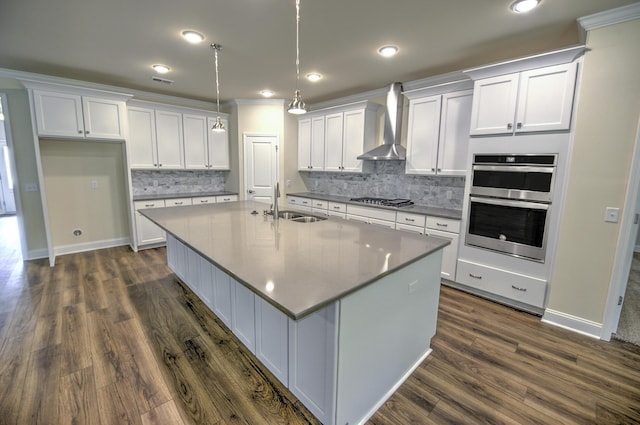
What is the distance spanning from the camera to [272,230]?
2219mm

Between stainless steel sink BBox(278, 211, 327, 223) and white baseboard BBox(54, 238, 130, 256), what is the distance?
3383 millimetres

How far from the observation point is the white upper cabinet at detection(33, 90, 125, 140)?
11.7 feet

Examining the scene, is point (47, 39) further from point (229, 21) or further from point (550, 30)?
point (550, 30)

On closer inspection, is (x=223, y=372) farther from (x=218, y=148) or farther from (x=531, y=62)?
(x=218, y=148)

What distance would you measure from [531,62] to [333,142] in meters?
2.78

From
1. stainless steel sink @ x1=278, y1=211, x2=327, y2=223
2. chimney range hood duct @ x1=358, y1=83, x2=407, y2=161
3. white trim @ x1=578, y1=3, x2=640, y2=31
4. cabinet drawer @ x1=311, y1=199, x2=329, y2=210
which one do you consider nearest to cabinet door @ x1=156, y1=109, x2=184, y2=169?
cabinet drawer @ x1=311, y1=199, x2=329, y2=210

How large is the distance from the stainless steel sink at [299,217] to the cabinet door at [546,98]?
2057 millimetres

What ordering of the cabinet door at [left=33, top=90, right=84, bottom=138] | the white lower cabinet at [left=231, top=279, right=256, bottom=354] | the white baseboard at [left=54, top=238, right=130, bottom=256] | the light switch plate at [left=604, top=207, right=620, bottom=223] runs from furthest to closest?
the white baseboard at [left=54, top=238, right=130, bottom=256] → the cabinet door at [left=33, top=90, right=84, bottom=138] → the light switch plate at [left=604, top=207, right=620, bottom=223] → the white lower cabinet at [left=231, top=279, right=256, bottom=354]

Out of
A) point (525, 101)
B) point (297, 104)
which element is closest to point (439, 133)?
point (525, 101)

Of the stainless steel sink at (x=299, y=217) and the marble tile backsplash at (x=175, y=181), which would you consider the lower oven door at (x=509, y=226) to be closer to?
the stainless steel sink at (x=299, y=217)

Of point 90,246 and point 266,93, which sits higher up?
point 266,93

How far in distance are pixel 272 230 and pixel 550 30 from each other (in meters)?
2.87

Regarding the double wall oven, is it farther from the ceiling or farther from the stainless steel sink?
the stainless steel sink

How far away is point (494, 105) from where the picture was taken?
2697 mm
